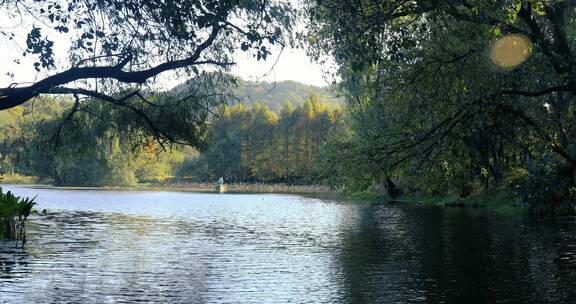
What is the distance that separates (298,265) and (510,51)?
396 inches

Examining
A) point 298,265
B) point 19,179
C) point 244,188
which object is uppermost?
point 19,179

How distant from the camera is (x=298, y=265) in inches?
773

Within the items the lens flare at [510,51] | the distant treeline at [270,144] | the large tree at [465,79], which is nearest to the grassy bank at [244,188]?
the distant treeline at [270,144]

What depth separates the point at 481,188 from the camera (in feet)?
191

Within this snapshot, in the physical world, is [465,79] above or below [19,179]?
below

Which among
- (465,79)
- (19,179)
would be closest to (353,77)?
(465,79)

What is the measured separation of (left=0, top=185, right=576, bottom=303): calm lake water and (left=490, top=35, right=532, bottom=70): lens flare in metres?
6.52

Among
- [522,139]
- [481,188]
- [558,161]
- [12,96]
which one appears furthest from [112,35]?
[481,188]

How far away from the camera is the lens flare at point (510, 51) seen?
19.5 metres

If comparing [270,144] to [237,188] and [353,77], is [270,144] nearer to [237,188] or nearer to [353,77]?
[237,188]

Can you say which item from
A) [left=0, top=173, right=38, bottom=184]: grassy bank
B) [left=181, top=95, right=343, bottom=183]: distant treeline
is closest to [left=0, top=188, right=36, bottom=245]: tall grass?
[left=181, top=95, right=343, bottom=183]: distant treeline

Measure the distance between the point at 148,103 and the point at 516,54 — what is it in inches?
492

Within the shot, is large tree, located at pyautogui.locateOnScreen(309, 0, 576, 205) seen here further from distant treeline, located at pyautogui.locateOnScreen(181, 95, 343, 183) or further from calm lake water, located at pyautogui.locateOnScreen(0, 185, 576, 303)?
distant treeline, located at pyautogui.locateOnScreen(181, 95, 343, 183)

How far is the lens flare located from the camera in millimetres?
19484
